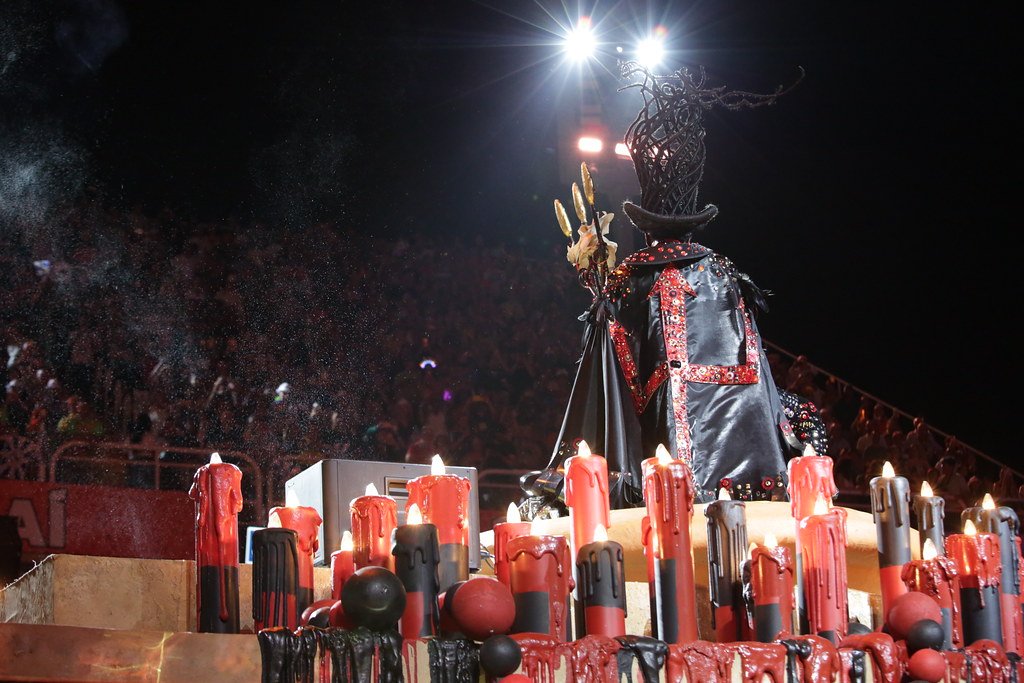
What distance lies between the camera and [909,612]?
1.85 m

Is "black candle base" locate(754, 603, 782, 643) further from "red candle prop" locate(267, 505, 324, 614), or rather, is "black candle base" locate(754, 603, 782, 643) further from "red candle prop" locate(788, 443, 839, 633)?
→ "red candle prop" locate(267, 505, 324, 614)

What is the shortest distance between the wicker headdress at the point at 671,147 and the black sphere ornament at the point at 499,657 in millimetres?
2103

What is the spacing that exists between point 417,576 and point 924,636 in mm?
777

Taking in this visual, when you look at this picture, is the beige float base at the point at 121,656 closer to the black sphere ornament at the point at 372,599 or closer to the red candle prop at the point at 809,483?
the black sphere ornament at the point at 372,599

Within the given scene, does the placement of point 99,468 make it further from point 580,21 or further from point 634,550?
point 634,550

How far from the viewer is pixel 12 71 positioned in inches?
290

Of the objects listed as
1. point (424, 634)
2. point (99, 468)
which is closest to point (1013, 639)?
point (424, 634)

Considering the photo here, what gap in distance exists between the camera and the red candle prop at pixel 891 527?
1975mm

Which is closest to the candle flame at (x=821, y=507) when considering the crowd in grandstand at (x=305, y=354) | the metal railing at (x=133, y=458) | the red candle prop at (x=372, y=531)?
the red candle prop at (x=372, y=531)

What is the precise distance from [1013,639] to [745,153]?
234 inches

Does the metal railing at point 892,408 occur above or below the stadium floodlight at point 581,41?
below

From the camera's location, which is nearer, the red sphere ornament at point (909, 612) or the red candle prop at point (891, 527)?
the red sphere ornament at point (909, 612)

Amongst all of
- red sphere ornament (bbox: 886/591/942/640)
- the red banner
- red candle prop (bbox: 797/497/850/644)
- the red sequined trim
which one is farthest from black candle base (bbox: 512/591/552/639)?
the red banner

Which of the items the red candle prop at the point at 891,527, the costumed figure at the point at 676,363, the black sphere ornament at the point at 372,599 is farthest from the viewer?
the costumed figure at the point at 676,363
